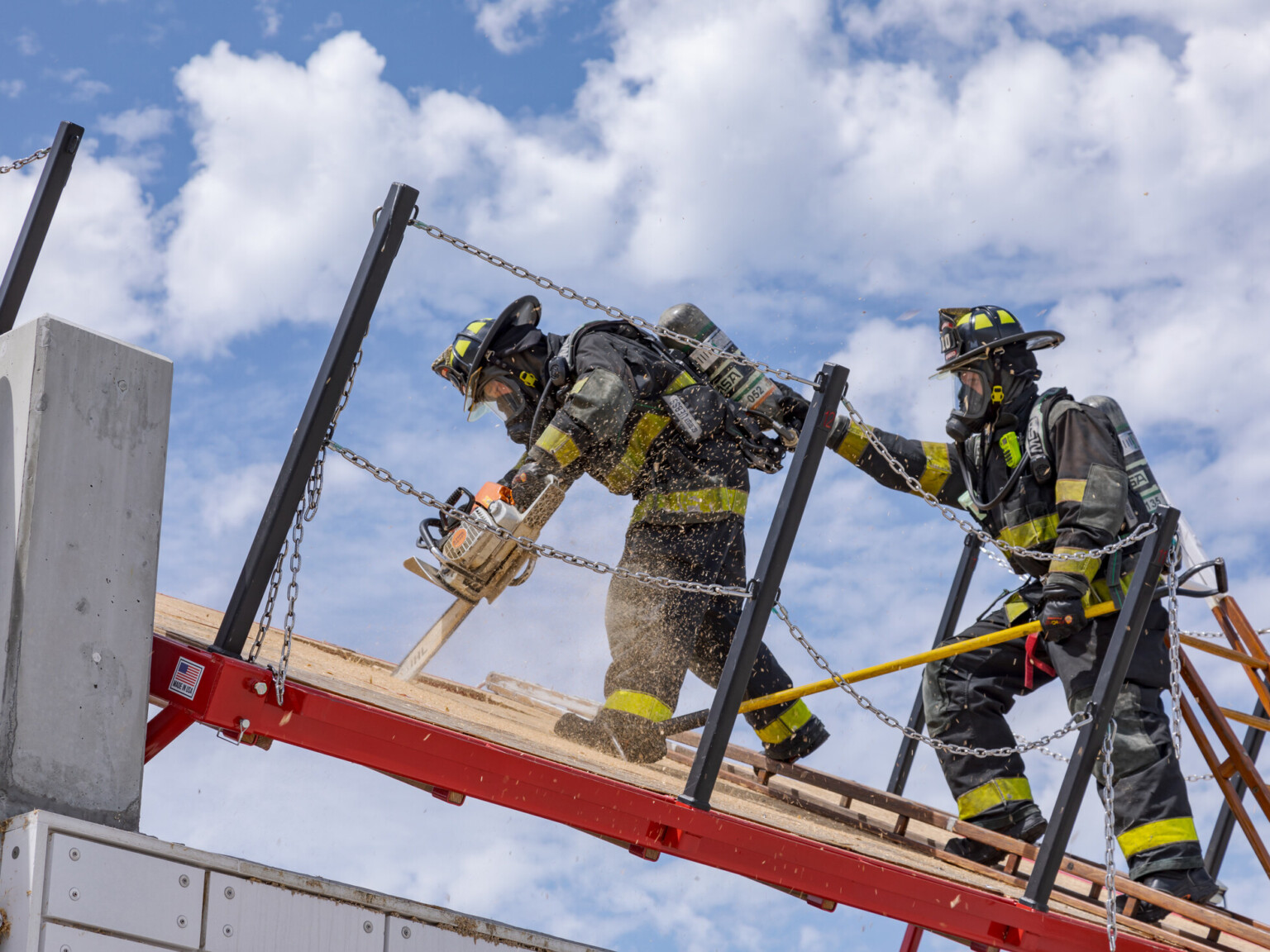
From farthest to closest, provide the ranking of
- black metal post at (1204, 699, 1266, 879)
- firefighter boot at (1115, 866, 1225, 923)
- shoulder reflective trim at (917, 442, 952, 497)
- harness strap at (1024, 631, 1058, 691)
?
1. black metal post at (1204, 699, 1266, 879)
2. shoulder reflective trim at (917, 442, 952, 497)
3. harness strap at (1024, 631, 1058, 691)
4. firefighter boot at (1115, 866, 1225, 923)

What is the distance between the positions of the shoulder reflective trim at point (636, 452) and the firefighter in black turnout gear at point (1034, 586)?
102cm

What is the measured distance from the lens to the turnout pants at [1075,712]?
223 inches

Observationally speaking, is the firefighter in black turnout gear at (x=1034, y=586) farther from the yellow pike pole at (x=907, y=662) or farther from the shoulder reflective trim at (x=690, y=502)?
the shoulder reflective trim at (x=690, y=502)

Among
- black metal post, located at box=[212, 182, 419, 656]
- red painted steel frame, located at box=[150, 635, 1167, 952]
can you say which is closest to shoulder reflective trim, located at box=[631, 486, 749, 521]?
red painted steel frame, located at box=[150, 635, 1167, 952]

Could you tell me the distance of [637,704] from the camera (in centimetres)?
572

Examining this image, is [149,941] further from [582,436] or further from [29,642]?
[582,436]

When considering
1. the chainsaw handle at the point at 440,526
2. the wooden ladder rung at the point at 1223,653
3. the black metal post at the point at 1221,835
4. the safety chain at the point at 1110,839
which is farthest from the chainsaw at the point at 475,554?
the black metal post at the point at 1221,835

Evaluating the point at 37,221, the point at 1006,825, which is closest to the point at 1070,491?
the point at 1006,825

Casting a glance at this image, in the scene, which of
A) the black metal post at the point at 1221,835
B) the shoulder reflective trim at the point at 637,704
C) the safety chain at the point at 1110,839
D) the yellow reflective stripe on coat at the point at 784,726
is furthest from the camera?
the black metal post at the point at 1221,835

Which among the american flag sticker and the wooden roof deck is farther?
the wooden roof deck

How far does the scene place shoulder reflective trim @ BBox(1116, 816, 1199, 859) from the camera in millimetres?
5641

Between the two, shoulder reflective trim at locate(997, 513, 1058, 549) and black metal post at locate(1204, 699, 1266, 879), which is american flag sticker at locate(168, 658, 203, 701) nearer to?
shoulder reflective trim at locate(997, 513, 1058, 549)

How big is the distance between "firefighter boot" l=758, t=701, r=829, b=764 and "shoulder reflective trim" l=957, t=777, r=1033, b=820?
0.76 meters

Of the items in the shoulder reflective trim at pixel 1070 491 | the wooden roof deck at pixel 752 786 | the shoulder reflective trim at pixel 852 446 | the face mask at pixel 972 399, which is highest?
the face mask at pixel 972 399
